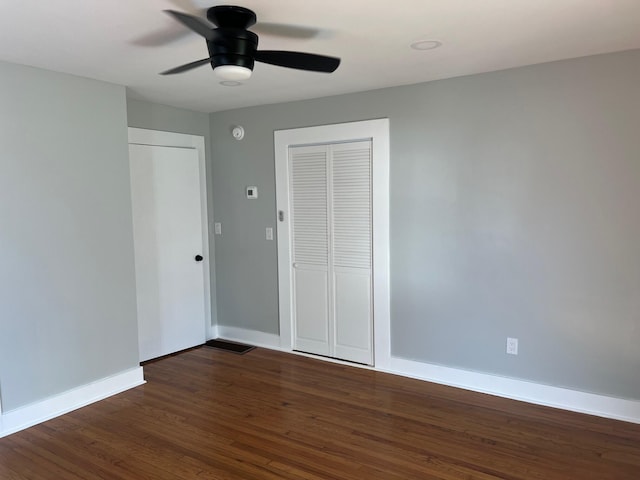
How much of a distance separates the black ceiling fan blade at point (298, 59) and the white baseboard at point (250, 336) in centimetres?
293

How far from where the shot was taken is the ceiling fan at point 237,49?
6.89ft

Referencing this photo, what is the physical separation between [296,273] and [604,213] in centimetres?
257

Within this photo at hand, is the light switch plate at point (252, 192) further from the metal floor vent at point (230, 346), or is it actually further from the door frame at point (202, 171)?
the metal floor vent at point (230, 346)

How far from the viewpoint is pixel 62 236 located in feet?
10.6

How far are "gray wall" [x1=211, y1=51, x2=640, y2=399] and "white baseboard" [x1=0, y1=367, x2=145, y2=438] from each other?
2.20 metres

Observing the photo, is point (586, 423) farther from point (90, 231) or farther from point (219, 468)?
point (90, 231)

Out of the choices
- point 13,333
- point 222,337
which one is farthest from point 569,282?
point 13,333

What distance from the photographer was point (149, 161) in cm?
418

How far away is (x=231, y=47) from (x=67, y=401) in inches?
107

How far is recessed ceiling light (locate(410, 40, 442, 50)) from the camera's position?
8.61ft

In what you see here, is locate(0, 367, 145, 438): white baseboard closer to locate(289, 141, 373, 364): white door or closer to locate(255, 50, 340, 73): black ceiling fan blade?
locate(289, 141, 373, 364): white door

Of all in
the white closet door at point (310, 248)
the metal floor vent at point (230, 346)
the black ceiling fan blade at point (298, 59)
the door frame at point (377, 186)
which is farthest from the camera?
the metal floor vent at point (230, 346)

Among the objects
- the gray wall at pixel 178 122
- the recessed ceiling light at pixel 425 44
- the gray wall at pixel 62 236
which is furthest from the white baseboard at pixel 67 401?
the recessed ceiling light at pixel 425 44

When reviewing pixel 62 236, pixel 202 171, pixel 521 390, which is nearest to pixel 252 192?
pixel 202 171
